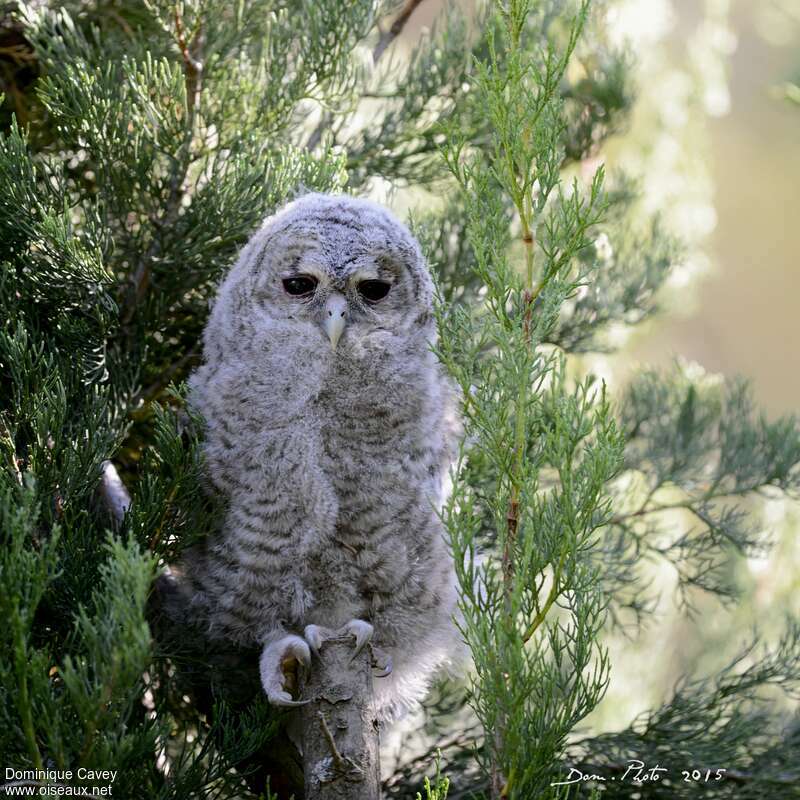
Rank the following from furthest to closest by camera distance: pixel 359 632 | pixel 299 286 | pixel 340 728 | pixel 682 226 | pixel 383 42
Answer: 1. pixel 682 226
2. pixel 383 42
3. pixel 299 286
4. pixel 359 632
5. pixel 340 728

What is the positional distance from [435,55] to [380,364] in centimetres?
73

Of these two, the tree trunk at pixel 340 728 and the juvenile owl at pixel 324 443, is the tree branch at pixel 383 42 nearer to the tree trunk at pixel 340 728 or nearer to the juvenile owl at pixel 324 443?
the juvenile owl at pixel 324 443

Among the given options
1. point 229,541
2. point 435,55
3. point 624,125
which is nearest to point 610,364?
point 624,125

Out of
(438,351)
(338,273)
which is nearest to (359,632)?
(438,351)

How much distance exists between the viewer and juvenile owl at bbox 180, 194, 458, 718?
155 centimetres

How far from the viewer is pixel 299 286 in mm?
1590

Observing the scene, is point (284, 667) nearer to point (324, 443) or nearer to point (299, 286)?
point (324, 443)

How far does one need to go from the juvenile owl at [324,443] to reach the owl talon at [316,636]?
0.11ft

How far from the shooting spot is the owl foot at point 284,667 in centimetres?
143

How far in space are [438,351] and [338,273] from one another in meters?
0.26

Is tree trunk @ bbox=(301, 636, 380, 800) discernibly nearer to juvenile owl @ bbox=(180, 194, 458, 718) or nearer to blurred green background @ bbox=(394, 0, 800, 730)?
juvenile owl @ bbox=(180, 194, 458, 718)

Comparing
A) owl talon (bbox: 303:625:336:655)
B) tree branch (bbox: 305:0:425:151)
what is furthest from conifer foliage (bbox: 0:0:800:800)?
owl talon (bbox: 303:625:336:655)

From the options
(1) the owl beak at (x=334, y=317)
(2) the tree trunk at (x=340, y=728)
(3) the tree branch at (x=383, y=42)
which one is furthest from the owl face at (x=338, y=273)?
(2) the tree trunk at (x=340, y=728)

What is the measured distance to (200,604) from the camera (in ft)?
5.25
